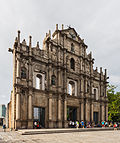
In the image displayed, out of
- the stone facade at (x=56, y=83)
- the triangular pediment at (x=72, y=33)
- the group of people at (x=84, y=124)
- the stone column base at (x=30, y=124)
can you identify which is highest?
the triangular pediment at (x=72, y=33)

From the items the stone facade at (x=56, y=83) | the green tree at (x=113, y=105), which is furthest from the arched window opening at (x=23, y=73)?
the green tree at (x=113, y=105)

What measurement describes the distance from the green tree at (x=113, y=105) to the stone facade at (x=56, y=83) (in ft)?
22.4

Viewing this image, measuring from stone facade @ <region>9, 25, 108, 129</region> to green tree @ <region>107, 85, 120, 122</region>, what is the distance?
6819 millimetres

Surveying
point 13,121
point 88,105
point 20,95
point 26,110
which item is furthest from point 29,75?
point 88,105

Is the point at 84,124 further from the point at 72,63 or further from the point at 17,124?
the point at 17,124

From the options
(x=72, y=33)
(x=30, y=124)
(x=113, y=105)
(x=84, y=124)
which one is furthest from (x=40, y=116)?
(x=113, y=105)

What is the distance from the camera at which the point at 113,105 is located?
40.5m

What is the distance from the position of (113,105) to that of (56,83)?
63.4ft

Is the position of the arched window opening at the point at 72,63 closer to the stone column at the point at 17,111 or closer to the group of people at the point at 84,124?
the group of people at the point at 84,124

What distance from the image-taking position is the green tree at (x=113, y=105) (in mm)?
A: 40406

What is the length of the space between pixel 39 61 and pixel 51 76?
289 cm

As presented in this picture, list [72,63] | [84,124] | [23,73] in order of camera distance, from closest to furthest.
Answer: [23,73] < [84,124] < [72,63]

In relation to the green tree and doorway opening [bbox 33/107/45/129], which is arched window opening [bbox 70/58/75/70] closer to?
doorway opening [bbox 33/107/45/129]

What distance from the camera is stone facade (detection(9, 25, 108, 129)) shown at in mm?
22781
